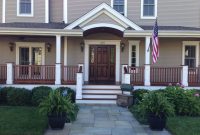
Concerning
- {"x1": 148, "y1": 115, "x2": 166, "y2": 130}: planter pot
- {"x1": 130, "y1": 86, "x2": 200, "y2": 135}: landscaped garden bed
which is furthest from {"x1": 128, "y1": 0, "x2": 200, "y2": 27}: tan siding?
{"x1": 148, "y1": 115, "x2": 166, "y2": 130}: planter pot

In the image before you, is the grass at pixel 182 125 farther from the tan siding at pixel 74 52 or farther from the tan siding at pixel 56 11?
the tan siding at pixel 56 11

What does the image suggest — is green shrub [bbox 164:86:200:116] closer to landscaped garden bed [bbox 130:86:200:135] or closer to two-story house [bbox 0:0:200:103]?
landscaped garden bed [bbox 130:86:200:135]

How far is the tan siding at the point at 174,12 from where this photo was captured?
18.5 metres

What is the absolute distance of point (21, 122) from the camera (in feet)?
34.5

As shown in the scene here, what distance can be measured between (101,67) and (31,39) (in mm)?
4536

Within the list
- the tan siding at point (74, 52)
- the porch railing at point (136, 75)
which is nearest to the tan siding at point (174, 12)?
the porch railing at point (136, 75)

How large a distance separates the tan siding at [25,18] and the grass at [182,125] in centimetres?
924

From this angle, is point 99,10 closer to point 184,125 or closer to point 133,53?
point 133,53

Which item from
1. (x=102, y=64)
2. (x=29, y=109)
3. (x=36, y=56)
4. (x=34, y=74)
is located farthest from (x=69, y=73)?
(x=29, y=109)

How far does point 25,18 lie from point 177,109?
35.0 ft

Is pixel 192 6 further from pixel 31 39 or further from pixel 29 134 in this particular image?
pixel 29 134

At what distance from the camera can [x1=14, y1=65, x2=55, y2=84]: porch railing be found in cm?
1650

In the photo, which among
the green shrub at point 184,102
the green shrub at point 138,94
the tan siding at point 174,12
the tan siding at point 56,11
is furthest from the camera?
the tan siding at point 56,11

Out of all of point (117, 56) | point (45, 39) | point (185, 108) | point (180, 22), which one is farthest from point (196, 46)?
point (45, 39)
